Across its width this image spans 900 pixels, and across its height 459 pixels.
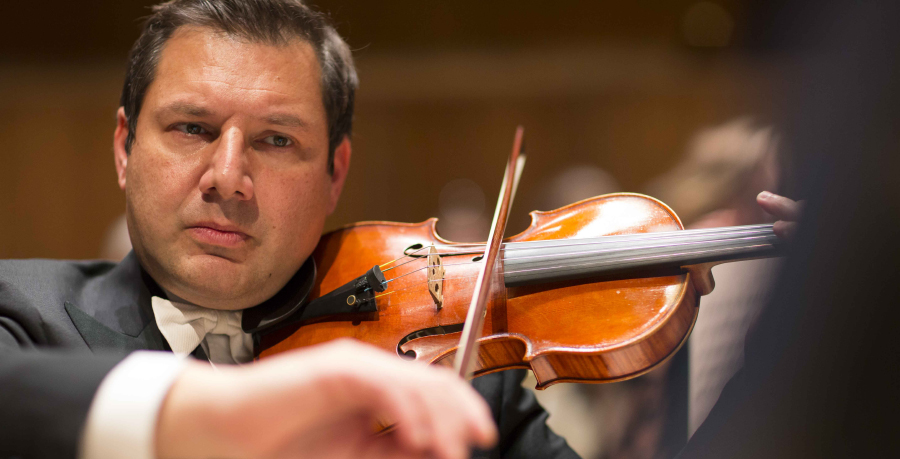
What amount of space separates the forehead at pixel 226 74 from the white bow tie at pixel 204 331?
1.19 feet

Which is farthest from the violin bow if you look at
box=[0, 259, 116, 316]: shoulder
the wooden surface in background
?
the wooden surface in background

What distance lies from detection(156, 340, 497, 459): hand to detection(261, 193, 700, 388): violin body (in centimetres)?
42

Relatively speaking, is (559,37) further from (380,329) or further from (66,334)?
(66,334)

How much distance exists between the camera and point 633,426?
1.49 m

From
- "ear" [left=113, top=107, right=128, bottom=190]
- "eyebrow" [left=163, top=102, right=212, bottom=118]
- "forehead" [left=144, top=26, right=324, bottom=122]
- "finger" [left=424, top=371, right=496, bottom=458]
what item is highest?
"forehead" [left=144, top=26, right=324, bottom=122]

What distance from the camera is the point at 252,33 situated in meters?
1.00

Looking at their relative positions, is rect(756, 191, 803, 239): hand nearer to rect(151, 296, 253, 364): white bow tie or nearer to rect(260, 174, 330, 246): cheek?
rect(260, 174, 330, 246): cheek

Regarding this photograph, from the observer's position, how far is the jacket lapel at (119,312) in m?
0.86

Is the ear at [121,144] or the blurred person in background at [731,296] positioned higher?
the ear at [121,144]

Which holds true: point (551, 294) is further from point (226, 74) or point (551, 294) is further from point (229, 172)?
point (226, 74)

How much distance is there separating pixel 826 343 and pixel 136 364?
2.45ft

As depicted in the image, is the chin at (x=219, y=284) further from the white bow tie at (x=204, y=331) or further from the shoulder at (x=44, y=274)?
the shoulder at (x=44, y=274)

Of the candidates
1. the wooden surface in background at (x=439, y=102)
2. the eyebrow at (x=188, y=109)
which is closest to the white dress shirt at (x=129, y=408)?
the eyebrow at (x=188, y=109)

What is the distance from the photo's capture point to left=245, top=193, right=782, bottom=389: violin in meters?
0.80
